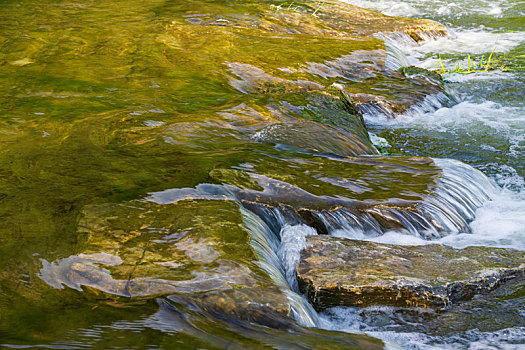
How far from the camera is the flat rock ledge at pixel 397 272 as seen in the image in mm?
4016

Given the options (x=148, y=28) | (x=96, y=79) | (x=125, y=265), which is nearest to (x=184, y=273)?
(x=125, y=265)

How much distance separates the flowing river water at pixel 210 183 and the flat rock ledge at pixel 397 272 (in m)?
0.10

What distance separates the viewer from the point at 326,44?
10.1m

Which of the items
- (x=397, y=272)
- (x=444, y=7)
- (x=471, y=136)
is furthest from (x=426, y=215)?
(x=444, y=7)

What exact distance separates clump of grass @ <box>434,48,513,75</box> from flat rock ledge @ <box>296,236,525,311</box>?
6.40 metres

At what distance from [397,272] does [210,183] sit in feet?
5.69

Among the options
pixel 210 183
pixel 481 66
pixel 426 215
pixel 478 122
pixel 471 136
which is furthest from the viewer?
pixel 481 66

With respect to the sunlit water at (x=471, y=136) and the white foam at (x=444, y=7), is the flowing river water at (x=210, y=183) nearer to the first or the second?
the sunlit water at (x=471, y=136)

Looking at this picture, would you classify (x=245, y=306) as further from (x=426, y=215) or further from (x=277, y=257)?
(x=426, y=215)

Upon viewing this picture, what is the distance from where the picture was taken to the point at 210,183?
4.92 m

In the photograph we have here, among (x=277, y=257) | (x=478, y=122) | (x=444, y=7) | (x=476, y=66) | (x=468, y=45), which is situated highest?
(x=444, y=7)

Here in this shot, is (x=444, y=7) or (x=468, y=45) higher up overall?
(x=444, y=7)

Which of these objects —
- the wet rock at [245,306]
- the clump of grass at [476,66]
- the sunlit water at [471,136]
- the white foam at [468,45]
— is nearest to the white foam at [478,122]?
the sunlit water at [471,136]

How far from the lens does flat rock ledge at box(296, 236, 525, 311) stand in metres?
4.02
